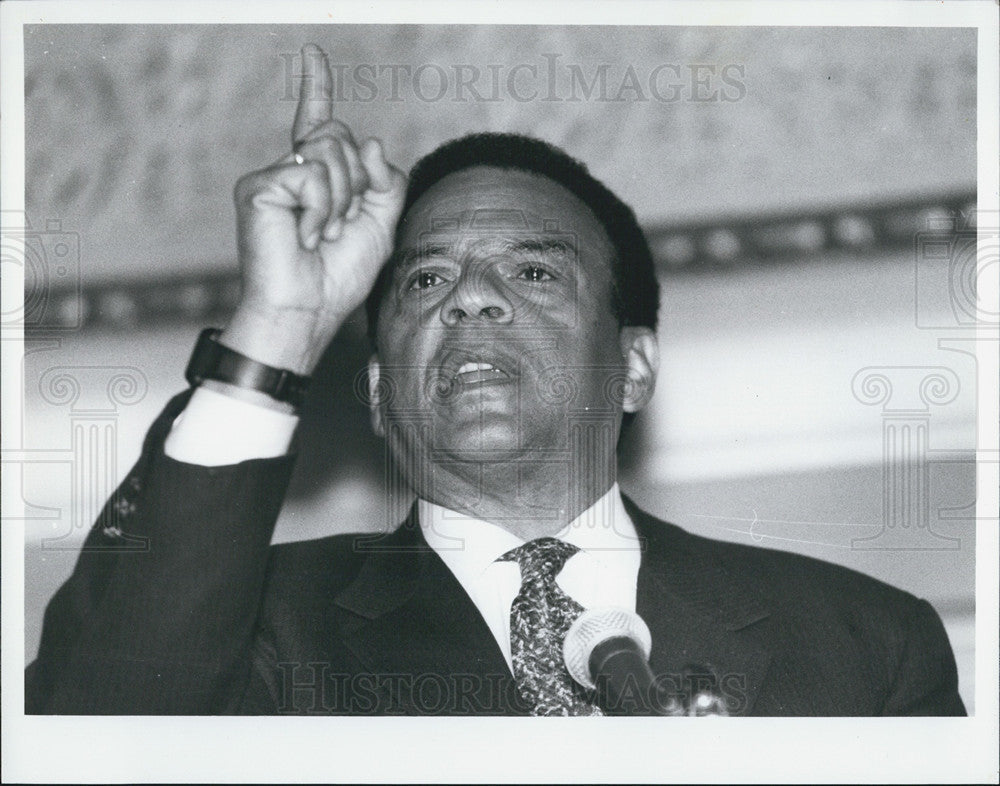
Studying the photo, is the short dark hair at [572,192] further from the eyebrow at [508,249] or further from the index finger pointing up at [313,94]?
the index finger pointing up at [313,94]

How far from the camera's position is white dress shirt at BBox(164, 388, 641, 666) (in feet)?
8.44

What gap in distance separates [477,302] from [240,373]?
524 millimetres

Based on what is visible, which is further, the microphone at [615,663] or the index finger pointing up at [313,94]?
the index finger pointing up at [313,94]

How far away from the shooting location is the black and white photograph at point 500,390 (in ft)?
8.63

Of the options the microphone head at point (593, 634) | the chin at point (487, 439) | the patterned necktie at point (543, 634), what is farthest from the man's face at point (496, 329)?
the microphone head at point (593, 634)

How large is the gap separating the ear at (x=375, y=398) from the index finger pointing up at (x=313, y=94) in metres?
0.52

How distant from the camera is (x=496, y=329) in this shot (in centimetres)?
266

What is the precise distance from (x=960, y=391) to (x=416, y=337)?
1204mm

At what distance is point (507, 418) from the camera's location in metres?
2.66

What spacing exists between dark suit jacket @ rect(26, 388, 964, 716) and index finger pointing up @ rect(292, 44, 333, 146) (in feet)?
→ 2.18

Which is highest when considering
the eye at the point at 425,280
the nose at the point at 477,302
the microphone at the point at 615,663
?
the eye at the point at 425,280

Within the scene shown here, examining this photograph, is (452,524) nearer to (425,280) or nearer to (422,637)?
(422,637)

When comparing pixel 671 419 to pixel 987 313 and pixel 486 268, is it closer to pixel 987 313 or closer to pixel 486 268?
pixel 486 268

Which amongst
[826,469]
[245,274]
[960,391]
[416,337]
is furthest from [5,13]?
[960,391]
